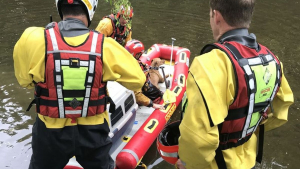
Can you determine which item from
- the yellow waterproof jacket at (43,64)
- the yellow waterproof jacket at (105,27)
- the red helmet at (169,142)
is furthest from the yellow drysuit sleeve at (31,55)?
the yellow waterproof jacket at (105,27)

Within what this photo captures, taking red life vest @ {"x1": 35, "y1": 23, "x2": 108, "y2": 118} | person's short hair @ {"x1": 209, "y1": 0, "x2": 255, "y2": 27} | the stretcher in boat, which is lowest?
the stretcher in boat

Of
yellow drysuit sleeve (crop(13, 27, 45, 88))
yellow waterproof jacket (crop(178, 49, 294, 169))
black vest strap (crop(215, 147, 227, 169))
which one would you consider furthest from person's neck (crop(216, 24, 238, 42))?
yellow drysuit sleeve (crop(13, 27, 45, 88))

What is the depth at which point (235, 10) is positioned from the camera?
155cm

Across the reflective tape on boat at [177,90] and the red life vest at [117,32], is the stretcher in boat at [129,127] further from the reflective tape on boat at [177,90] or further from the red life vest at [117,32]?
the red life vest at [117,32]

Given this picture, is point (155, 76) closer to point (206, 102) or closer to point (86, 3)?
point (86, 3)

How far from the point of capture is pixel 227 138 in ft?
5.54

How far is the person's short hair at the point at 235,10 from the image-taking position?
1.53 metres

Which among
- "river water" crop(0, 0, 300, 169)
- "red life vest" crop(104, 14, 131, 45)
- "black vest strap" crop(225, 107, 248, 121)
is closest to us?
"black vest strap" crop(225, 107, 248, 121)

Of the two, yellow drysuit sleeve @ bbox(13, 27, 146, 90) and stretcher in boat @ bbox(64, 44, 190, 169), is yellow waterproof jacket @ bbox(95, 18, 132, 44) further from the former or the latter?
yellow drysuit sleeve @ bbox(13, 27, 146, 90)

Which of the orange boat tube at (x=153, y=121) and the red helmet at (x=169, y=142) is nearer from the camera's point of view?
the red helmet at (x=169, y=142)

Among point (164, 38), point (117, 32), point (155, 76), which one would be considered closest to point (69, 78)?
point (155, 76)

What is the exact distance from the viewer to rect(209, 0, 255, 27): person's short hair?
1.53 metres

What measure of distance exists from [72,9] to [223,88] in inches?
50.2

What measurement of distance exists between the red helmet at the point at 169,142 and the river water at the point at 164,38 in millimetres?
1661
